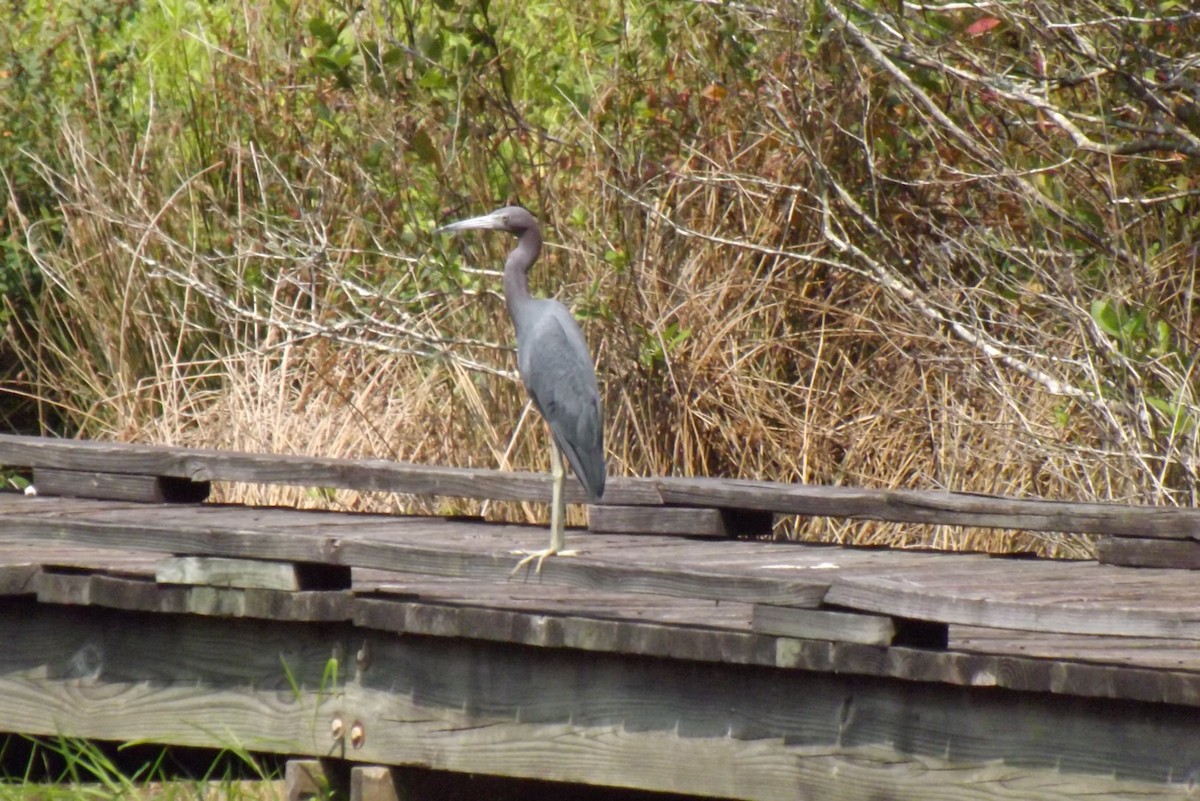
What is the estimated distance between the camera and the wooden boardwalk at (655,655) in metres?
3.20

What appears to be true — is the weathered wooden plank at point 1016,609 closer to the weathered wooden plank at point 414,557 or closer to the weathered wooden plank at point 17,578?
the weathered wooden plank at point 414,557

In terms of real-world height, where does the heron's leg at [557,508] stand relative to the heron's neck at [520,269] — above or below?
below

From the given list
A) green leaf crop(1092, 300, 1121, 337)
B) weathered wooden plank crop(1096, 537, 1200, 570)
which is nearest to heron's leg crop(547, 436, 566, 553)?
weathered wooden plank crop(1096, 537, 1200, 570)

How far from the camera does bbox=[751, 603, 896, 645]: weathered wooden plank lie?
3.25 m

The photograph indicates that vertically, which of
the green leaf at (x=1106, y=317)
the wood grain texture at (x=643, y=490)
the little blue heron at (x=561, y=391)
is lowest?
the wood grain texture at (x=643, y=490)

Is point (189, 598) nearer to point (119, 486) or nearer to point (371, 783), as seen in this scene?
point (371, 783)

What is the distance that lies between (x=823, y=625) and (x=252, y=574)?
1.37m

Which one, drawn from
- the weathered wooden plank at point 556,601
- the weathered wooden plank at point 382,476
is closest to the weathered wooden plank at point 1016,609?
the weathered wooden plank at point 556,601

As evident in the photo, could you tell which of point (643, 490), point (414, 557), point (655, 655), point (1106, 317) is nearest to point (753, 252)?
point (1106, 317)

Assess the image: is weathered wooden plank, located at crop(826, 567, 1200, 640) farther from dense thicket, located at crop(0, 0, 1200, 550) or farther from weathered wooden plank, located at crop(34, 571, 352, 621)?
dense thicket, located at crop(0, 0, 1200, 550)

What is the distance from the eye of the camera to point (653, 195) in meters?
7.03

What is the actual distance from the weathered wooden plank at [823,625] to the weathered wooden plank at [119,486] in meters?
2.80

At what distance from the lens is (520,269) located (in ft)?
17.6

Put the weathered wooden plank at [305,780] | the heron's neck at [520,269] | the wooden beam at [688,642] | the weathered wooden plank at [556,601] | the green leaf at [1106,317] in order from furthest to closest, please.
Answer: the green leaf at [1106,317], the heron's neck at [520,269], the weathered wooden plank at [305,780], the weathered wooden plank at [556,601], the wooden beam at [688,642]
